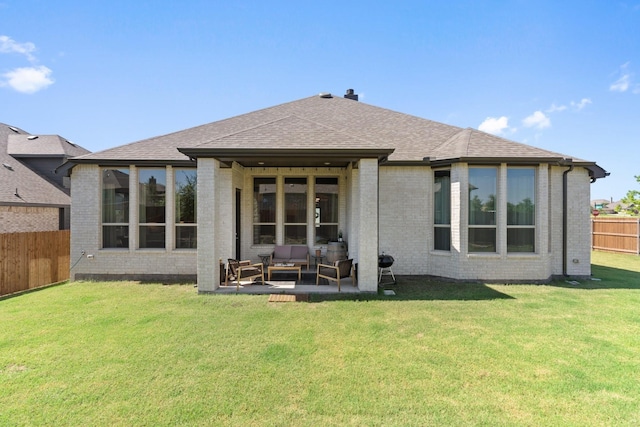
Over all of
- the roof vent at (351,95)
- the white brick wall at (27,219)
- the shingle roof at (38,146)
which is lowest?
the white brick wall at (27,219)

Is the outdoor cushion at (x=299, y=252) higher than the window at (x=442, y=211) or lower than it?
lower

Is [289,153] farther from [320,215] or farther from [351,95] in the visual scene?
[351,95]

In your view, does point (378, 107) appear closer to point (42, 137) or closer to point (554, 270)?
point (554, 270)

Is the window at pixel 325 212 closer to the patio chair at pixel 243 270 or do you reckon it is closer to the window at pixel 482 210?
the patio chair at pixel 243 270

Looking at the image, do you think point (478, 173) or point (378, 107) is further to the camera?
point (378, 107)

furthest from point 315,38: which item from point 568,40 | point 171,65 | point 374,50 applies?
point 568,40

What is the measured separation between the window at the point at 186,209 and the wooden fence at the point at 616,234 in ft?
68.5

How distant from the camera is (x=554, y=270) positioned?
9.39 m

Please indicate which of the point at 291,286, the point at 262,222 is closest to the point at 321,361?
the point at 291,286

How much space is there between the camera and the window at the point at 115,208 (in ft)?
30.6

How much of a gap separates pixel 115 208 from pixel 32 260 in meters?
2.48

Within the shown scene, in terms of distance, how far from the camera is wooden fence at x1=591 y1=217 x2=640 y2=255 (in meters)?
14.7

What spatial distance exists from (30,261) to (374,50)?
1502cm

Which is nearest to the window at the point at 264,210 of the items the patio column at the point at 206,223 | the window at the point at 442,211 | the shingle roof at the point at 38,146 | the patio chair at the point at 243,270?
the patio chair at the point at 243,270
